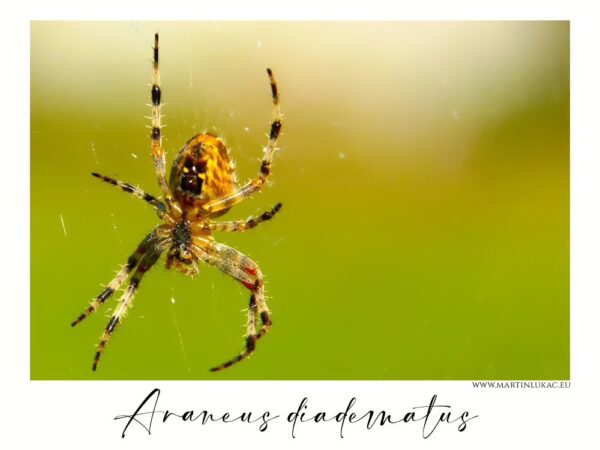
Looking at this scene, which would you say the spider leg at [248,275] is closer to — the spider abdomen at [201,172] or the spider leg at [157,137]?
the spider abdomen at [201,172]

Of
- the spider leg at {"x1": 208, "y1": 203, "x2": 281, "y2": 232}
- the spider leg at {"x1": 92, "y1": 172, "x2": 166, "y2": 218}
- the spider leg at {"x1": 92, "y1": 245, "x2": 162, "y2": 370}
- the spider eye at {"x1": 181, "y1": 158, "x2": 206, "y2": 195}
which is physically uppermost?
the spider eye at {"x1": 181, "y1": 158, "x2": 206, "y2": 195}

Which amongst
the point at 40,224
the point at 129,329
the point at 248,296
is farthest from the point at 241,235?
the point at 248,296

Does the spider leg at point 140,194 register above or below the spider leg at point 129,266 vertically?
above

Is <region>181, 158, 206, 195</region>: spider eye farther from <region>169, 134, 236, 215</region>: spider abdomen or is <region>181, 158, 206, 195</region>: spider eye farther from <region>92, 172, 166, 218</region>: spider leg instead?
<region>92, 172, 166, 218</region>: spider leg

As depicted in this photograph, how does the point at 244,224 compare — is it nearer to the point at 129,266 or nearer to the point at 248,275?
the point at 248,275

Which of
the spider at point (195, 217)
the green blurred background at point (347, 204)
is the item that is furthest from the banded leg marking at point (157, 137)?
the green blurred background at point (347, 204)

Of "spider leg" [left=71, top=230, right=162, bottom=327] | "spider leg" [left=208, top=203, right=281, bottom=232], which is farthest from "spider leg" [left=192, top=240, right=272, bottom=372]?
"spider leg" [left=71, top=230, right=162, bottom=327]

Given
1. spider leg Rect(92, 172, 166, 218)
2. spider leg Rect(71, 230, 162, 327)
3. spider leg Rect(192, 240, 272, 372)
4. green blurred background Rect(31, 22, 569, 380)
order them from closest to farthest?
1. spider leg Rect(92, 172, 166, 218)
2. spider leg Rect(71, 230, 162, 327)
3. spider leg Rect(192, 240, 272, 372)
4. green blurred background Rect(31, 22, 569, 380)

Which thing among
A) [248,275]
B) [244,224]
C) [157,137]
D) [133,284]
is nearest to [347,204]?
[248,275]
